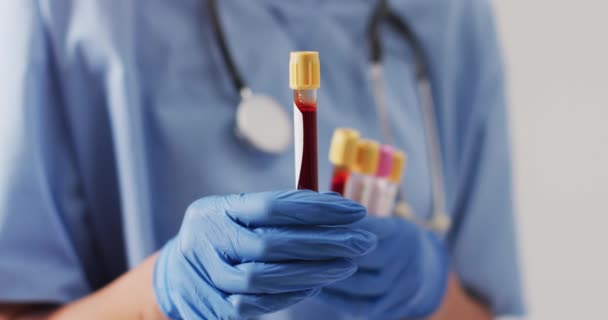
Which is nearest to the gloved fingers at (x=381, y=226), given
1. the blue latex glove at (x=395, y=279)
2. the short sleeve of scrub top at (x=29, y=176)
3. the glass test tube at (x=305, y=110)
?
the blue latex glove at (x=395, y=279)

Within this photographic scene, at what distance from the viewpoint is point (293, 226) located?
36cm

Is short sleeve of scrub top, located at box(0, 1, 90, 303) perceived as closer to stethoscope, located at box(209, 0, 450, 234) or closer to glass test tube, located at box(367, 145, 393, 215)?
stethoscope, located at box(209, 0, 450, 234)

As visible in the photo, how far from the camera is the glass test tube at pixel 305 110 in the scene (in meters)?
0.33

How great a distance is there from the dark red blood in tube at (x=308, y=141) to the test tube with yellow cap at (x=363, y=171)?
0.36ft

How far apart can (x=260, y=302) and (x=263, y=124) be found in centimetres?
24

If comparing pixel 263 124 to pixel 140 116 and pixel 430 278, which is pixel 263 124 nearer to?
pixel 140 116

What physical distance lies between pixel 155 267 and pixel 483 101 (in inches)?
19.4

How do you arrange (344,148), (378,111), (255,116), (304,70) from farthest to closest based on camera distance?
(378,111)
(255,116)
(344,148)
(304,70)

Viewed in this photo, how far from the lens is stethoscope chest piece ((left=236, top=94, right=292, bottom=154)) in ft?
1.82

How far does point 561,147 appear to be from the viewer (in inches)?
41.3

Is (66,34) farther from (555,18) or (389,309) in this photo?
(555,18)

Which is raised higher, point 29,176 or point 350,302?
point 29,176

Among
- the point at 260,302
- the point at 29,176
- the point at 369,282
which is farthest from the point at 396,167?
the point at 29,176

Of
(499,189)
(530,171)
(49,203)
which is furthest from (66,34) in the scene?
(530,171)
